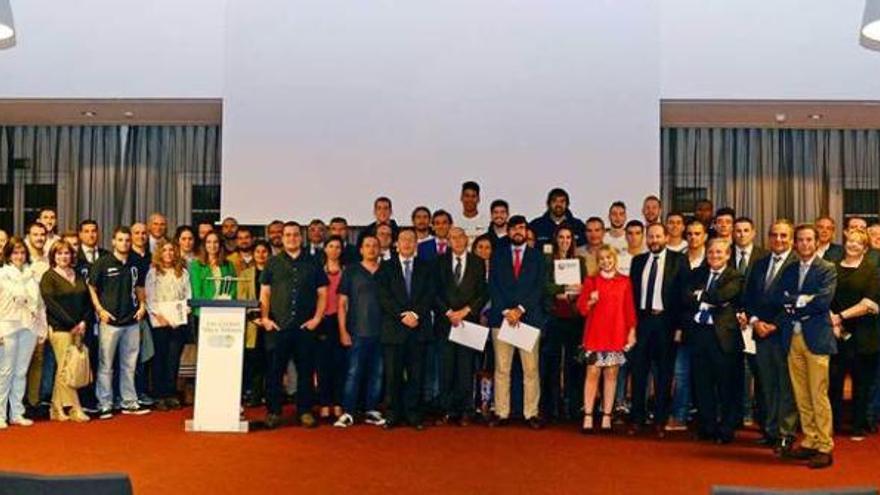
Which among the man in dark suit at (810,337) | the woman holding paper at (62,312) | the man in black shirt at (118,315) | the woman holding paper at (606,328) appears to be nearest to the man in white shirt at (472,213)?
the woman holding paper at (606,328)

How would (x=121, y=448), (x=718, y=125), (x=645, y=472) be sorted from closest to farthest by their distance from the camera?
(x=645, y=472) → (x=121, y=448) → (x=718, y=125)

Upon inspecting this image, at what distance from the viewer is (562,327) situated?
7.38 meters

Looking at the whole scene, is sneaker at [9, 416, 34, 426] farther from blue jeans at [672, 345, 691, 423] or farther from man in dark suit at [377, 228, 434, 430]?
blue jeans at [672, 345, 691, 423]

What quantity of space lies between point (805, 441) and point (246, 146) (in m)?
6.25

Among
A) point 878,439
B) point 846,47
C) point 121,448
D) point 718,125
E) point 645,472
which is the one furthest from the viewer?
point 718,125

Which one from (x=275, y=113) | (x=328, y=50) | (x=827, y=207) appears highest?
(x=328, y=50)

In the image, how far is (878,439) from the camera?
22.6 ft

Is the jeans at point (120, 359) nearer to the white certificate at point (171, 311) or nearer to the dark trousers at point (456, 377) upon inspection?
the white certificate at point (171, 311)

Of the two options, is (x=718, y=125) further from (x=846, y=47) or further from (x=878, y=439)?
(x=878, y=439)

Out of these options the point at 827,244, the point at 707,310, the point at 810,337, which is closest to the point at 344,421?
the point at 707,310

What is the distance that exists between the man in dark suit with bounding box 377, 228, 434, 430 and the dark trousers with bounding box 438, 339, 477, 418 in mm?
192

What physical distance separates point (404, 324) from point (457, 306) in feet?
1.40

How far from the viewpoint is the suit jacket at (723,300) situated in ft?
21.2

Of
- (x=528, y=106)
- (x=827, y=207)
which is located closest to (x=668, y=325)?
(x=528, y=106)
